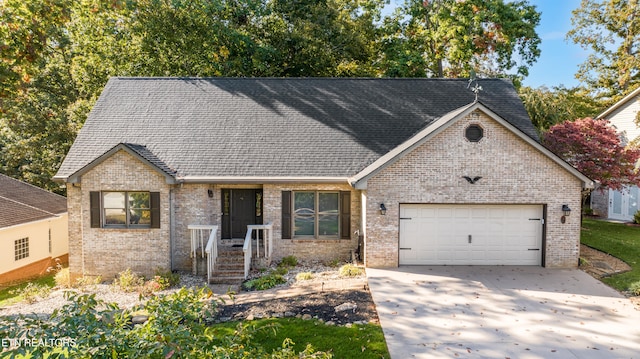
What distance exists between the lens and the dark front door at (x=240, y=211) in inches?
528

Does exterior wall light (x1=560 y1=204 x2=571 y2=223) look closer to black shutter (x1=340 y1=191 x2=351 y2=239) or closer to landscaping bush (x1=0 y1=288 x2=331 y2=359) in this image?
black shutter (x1=340 y1=191 x2=351 y2=239)

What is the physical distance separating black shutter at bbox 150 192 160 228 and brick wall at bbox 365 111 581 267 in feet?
22.2

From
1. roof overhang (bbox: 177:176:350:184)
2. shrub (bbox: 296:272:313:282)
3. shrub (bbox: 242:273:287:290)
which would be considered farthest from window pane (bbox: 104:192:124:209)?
shrub (bbox: 296:272:313:282)

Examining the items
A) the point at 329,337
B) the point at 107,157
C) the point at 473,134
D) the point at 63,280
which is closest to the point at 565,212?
the point at 473,134

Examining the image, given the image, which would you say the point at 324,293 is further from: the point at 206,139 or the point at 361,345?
the point at 206,139

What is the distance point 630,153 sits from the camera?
15609 mm

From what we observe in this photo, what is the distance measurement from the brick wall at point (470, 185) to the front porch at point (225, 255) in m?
3.48

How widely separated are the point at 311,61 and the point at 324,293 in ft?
56.3

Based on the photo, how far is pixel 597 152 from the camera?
15.2 m

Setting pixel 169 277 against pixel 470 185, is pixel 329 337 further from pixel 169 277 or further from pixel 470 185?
pixel 470 185

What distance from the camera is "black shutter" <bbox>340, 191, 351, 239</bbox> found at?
12789mm

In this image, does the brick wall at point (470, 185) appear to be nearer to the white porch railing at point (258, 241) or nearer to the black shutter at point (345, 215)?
the black shutter at point (345, 215)

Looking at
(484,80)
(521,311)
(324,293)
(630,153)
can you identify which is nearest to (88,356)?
(324,293)

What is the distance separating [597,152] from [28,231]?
2483 centimetres
